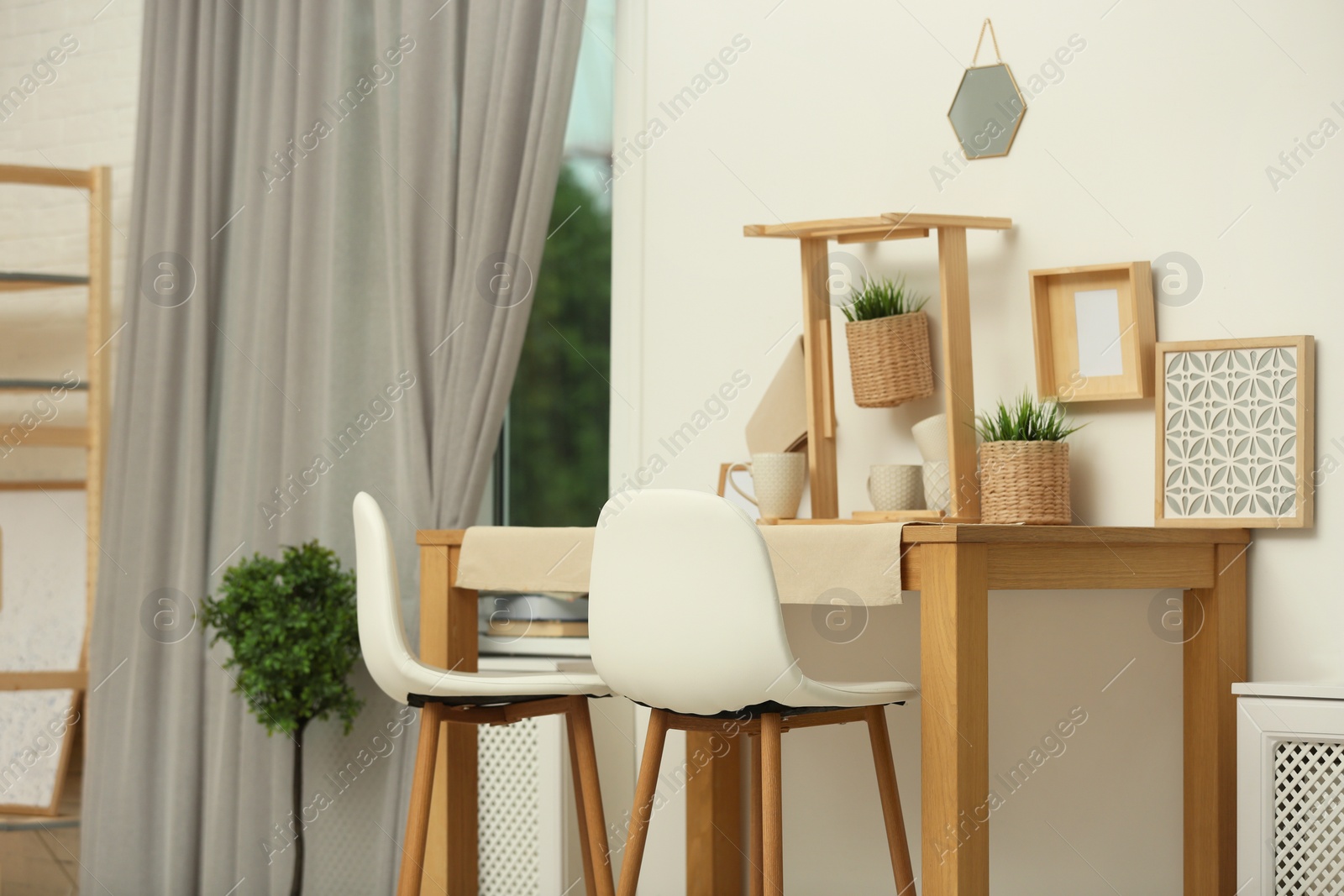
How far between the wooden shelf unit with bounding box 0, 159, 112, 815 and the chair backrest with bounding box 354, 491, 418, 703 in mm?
1303

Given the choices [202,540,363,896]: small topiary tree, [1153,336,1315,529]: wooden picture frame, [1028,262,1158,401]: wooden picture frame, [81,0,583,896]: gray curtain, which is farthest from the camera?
[81,0,583,896]: gray curtain

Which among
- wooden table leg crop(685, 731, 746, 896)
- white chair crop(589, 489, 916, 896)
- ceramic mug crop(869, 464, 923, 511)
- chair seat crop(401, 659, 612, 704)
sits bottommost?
wooden table leg crop(685, 731, 746, 896)

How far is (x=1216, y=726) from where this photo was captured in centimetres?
222

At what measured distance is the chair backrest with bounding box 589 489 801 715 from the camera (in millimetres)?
1760

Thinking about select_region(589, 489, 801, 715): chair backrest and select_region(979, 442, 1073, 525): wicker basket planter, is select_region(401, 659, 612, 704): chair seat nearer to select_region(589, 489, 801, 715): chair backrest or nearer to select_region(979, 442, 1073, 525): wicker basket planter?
select_region(589, 489, 801, 715): chair backrest

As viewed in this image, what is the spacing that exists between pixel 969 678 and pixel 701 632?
399 millimetres

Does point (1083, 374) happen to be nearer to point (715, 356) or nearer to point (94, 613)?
point (715, 356)

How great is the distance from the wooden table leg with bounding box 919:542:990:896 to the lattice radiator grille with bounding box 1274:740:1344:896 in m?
0.52

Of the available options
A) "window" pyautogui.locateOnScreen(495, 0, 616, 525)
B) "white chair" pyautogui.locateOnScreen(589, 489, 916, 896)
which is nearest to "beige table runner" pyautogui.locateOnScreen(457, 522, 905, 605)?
"white chair" pyautogui.locateOnScreen(589, 489, 916, 896)

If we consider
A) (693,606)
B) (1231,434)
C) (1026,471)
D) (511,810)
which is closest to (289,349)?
(511,810)

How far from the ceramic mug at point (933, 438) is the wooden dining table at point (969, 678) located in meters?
0.37

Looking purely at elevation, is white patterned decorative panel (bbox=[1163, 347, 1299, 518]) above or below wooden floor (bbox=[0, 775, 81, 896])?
above

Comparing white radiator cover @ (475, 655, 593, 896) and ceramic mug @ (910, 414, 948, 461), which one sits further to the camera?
white radiator cover @ (475, 655, 593, 896)

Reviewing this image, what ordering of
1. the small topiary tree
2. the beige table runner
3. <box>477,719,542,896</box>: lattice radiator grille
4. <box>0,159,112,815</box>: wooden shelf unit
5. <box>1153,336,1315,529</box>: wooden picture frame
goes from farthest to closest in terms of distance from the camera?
<box>0,159,112,815</box>: wooden shelf unit → the small topiary tree → <box>477,719,542,896</box>: lattice radiator grille → <box>1153,336,1315,529</box>: wooden picture frame → the beige table runner
